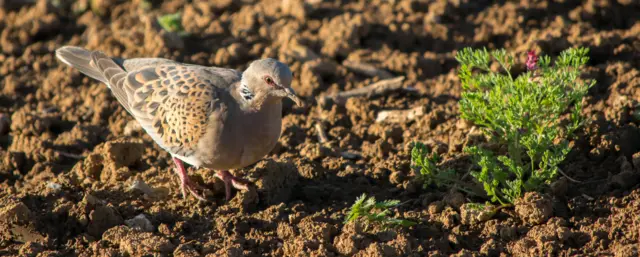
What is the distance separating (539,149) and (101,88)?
15.1 ft

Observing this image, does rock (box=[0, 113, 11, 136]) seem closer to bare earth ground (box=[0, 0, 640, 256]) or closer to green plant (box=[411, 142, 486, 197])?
bare earth ground (box=[0, 0, 640, 256])

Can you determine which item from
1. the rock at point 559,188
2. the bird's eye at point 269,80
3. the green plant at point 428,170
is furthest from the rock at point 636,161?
the bird's eye at point 269,80

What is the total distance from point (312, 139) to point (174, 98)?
138 cm

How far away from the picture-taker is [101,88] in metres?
7.66

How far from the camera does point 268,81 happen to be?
5078 mm

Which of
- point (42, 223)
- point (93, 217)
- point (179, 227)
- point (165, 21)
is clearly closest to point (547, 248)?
point (179, 227)

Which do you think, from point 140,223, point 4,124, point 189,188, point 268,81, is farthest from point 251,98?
point 4,124

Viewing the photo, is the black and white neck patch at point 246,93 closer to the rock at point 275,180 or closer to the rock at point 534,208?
the rock at point 275,180

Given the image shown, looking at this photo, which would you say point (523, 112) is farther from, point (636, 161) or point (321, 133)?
point (321, 133)

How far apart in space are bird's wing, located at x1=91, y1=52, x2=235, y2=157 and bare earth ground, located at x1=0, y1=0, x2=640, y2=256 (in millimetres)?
396

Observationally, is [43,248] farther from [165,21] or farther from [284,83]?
[165,21]

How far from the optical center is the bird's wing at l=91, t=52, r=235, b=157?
5.38m

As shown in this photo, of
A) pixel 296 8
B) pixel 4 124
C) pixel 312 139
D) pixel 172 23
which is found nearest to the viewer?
pixel 312 139

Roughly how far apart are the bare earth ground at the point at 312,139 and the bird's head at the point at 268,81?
745mm
